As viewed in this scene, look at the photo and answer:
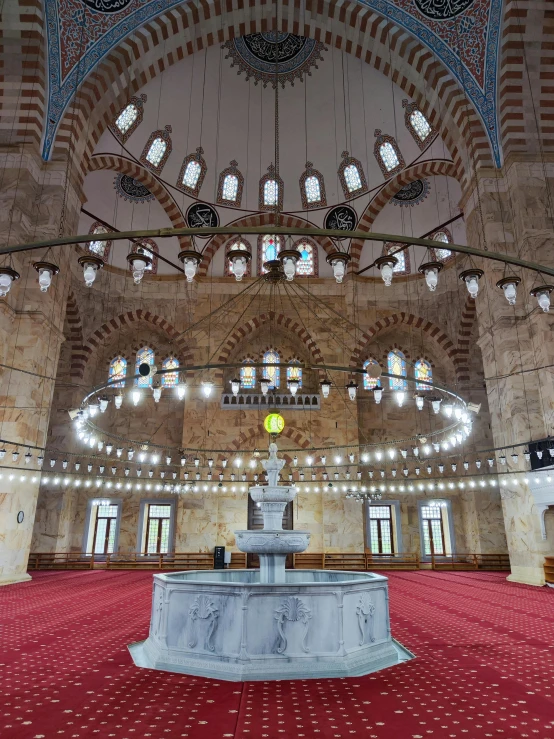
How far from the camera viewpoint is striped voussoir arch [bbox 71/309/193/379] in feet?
58.4

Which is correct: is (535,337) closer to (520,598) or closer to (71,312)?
(520,598)

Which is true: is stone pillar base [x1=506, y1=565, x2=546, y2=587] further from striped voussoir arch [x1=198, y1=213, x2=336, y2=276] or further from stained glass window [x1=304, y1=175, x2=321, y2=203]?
stained glass window [x1=304, y1=175, x2=321, y2=203]

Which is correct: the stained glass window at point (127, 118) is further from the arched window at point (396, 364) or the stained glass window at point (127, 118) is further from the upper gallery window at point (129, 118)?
the arched window at point (396, 364)

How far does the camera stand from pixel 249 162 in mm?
18500

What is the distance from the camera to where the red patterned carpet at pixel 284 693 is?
324 cm

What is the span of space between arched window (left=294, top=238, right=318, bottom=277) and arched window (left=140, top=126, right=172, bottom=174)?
553 centimetres

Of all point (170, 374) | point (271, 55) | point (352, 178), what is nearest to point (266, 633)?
point (170, 374)

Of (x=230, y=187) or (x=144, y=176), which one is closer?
(x=144, y=176)

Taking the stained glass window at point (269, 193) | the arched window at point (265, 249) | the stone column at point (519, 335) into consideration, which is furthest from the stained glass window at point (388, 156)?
the stone column at point (519, 335)

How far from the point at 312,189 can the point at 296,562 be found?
514 inches

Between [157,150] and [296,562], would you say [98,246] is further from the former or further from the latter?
[296,562]

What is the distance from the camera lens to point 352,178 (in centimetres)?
1814

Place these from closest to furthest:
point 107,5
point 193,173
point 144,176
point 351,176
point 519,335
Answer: point 519,335, point 107,5, point 144,176, point 193,173, point 351,176

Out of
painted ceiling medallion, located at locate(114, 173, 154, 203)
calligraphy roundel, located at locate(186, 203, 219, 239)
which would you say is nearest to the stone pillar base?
calligraphy roundel, located at locate(186, 203, 219, 239)
